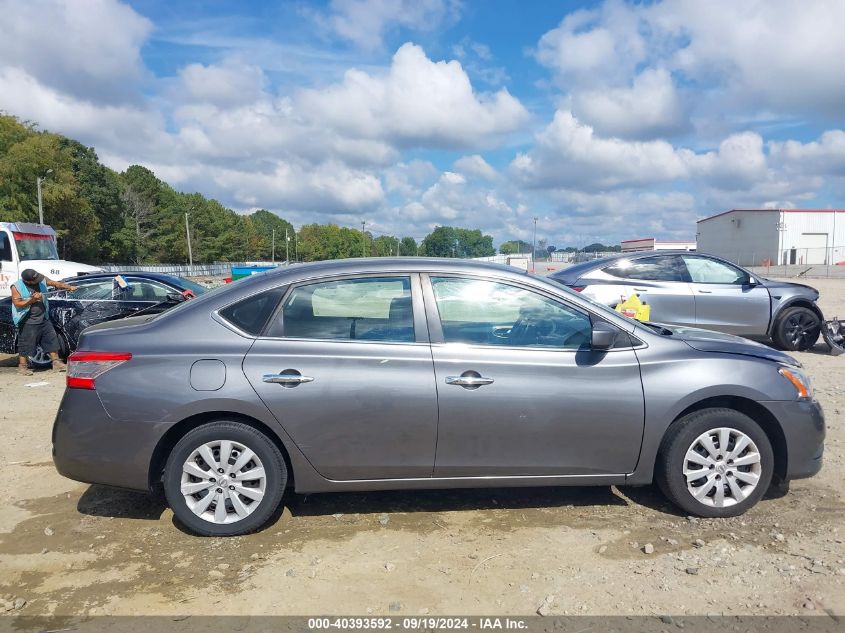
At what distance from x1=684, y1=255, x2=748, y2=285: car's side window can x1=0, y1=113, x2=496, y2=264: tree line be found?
23237 mm

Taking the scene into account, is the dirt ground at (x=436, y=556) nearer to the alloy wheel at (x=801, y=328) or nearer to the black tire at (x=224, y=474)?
the black tire at (x=224, y=474)

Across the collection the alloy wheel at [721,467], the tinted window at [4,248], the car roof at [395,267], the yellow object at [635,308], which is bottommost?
the alloy wheel at [721,467]

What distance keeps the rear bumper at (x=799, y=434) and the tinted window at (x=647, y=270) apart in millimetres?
5141

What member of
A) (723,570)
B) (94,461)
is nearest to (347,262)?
(94,461)

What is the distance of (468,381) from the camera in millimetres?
3676

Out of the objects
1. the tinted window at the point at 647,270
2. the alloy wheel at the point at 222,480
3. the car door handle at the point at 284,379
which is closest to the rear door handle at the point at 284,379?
the car door handle at the point at 284,379

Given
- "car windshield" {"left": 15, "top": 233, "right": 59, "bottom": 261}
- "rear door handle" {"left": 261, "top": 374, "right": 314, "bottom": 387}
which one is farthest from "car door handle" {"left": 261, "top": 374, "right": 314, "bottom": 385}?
"car windshield" {"left": 15, "top": 233, "right": 59, "bottom": 261}

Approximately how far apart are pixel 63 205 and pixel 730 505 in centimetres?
6554

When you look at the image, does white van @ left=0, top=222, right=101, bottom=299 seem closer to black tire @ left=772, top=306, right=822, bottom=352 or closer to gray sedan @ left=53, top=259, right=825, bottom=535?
gray sedan @ left=53, top=259, right=825, bottom=535

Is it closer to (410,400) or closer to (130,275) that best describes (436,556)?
(410,400)

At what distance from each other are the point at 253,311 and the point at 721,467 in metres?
3.16

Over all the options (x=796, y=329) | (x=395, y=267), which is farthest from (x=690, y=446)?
(x=796, y=329)

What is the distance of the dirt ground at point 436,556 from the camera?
10.0 ft

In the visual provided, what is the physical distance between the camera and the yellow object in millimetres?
7844
